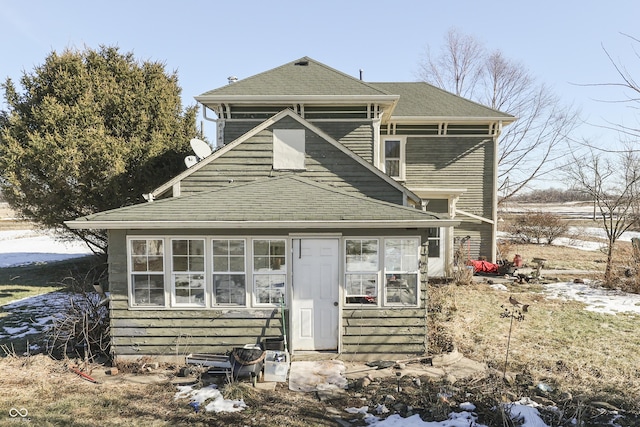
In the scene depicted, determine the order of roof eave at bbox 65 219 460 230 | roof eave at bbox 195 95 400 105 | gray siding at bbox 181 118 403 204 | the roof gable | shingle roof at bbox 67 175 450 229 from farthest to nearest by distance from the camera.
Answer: roof eave at bbox 195 95 400 105
gray siding at bbox 181 118 403 204
the roof gable
shingle roof at bbox 67 175 450 229
roof eave at bbox 65 219 460 230

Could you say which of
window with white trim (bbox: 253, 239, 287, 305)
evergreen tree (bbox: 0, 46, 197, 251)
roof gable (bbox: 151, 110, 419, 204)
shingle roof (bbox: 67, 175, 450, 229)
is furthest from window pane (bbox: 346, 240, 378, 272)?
evergreen tree (bbox: 0, 46, 197, 251)

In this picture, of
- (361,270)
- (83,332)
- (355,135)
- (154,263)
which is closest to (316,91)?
(355,135)

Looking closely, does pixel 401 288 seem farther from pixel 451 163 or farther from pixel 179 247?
pixel 451 163

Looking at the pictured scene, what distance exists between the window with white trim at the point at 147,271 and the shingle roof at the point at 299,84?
20.9ft

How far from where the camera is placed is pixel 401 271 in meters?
7.82

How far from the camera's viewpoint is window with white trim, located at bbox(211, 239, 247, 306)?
7.72 meters

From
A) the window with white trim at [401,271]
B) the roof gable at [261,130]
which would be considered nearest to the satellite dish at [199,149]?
the roof gable at [261,130]

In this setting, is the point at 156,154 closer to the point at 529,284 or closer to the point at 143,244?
the point at 143,244

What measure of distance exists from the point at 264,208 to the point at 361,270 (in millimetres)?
2443

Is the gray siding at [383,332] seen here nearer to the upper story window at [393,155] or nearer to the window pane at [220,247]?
the window pane at [220,247]

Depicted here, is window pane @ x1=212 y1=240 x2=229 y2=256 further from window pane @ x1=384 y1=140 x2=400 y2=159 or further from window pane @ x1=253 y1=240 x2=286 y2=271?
window pane @ x1=384 y1=140 x2=400 y2=159

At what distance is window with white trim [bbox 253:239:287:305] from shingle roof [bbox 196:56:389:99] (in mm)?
6476

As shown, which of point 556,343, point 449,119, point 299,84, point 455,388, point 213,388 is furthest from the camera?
point 449,119

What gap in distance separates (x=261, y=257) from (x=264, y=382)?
2415mm
